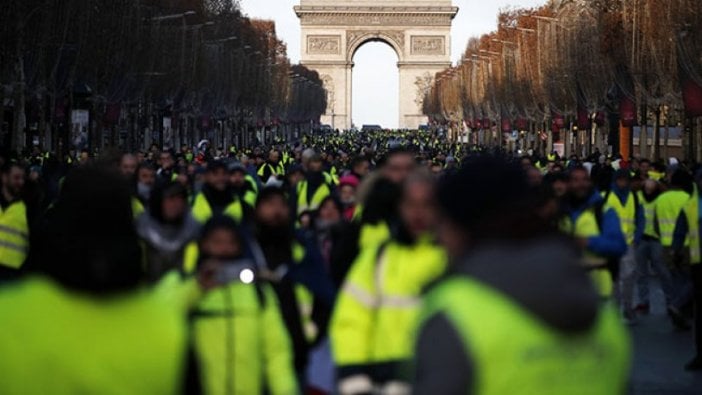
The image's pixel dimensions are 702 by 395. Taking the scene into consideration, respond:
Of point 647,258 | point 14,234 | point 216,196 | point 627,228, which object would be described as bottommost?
point 647,258

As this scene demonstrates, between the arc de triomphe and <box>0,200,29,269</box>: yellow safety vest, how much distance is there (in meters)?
145

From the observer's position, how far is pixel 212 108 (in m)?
84.2

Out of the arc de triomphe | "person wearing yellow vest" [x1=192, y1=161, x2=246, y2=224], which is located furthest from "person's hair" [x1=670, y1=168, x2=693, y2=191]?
the arc de triomphe

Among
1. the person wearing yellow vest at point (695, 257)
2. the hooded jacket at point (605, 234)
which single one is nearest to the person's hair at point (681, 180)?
the person wearing yellow vest at point (695, 257)

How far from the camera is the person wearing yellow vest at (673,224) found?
16312 millimetres

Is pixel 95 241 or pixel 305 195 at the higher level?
pixel 95 241

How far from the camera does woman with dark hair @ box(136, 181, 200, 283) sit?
865 cm

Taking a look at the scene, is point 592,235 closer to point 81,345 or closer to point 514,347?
point 81,345

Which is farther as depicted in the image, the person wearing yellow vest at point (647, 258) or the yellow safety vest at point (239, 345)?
the person wearing yellow vest at point (647, 258)

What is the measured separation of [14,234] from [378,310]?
663 cm

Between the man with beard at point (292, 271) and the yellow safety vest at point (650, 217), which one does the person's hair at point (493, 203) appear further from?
the yellow safety vest at point (650, 217)

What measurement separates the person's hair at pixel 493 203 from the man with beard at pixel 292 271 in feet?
10.4

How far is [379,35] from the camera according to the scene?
162 m

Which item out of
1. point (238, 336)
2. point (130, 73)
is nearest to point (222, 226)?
point (238, 336)
